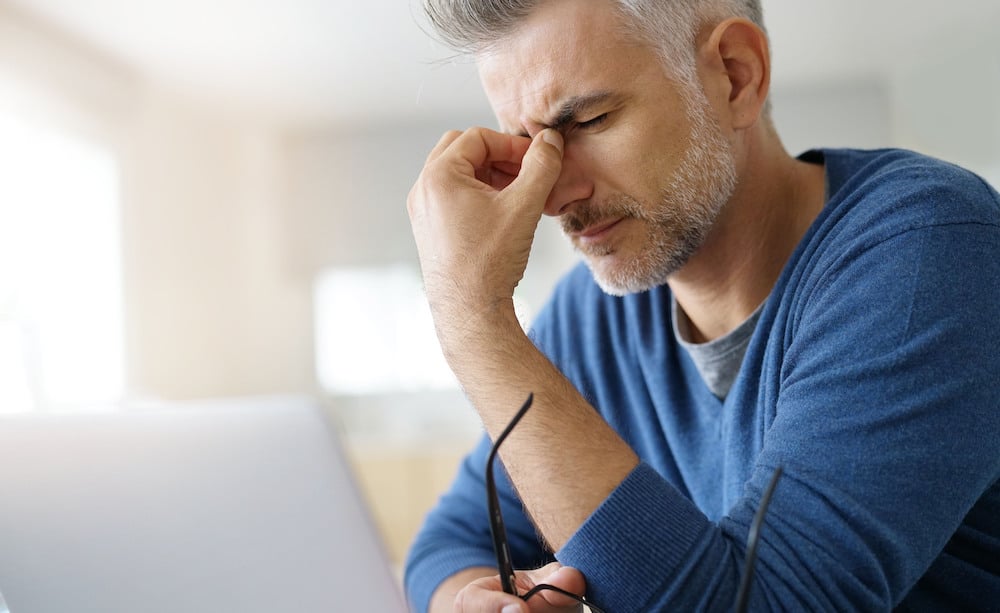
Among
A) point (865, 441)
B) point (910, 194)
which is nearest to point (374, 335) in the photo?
point (910, 194)

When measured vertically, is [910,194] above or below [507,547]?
above

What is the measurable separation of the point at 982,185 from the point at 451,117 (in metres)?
4.92

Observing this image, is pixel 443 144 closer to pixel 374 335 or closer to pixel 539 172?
pixel 539 172

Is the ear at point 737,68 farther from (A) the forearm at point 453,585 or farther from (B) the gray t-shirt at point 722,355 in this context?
(A) the forearm at point 453,585

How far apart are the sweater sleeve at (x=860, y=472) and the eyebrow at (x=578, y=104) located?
34cm

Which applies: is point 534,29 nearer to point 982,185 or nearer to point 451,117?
point 982,185

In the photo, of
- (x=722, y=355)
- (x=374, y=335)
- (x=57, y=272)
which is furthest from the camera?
(x=374, y=335)

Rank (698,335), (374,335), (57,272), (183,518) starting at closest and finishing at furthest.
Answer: (183,518), (698,335), (57,272), (374,335)

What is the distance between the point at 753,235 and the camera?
1.13 metres

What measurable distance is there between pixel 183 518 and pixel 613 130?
60 centimetres

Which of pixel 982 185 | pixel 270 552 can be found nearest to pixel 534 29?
pixel 982 185

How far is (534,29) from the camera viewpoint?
1.01 m

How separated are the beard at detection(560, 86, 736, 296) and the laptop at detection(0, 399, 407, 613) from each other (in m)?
0.48

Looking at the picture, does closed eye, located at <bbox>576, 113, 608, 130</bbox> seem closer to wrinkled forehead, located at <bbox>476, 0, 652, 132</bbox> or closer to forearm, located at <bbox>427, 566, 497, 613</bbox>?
wrinkled forehead, located at <bbox>476, 0, 652, 132</bbox>
